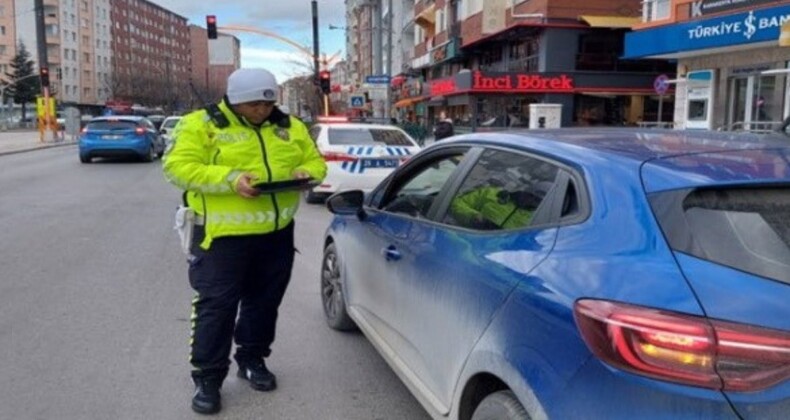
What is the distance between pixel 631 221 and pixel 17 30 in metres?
119

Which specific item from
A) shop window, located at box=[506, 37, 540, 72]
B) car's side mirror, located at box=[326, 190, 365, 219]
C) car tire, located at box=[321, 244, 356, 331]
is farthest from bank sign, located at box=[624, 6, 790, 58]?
car's side mirror, located at box=[326, 190, 365, 219]

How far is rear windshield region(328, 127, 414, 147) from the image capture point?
12516mm

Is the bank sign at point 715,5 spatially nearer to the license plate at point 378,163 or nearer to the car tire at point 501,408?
the license plate at point 378,163

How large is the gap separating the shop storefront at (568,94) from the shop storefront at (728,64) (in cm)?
831

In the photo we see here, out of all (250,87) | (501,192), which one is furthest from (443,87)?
(501,192)

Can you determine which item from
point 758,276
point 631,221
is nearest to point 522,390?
point 631,221

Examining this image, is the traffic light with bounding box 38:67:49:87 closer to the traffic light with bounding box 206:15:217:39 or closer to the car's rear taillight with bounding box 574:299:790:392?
the traffic light with bounding box 206:15:217:39

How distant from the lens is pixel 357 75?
10344cm

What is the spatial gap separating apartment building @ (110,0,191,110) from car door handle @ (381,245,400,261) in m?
122

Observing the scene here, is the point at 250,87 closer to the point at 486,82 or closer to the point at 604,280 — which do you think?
the point at 604,280

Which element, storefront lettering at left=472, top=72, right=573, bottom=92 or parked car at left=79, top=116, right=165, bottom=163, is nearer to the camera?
parked car at left=79, top=116, right=165, bottom=163

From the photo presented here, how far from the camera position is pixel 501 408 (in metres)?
2.45

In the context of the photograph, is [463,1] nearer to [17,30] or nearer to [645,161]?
[645,161]

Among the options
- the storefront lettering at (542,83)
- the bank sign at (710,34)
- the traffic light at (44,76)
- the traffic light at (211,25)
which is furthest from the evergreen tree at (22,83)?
the bank sign at (710,34)
